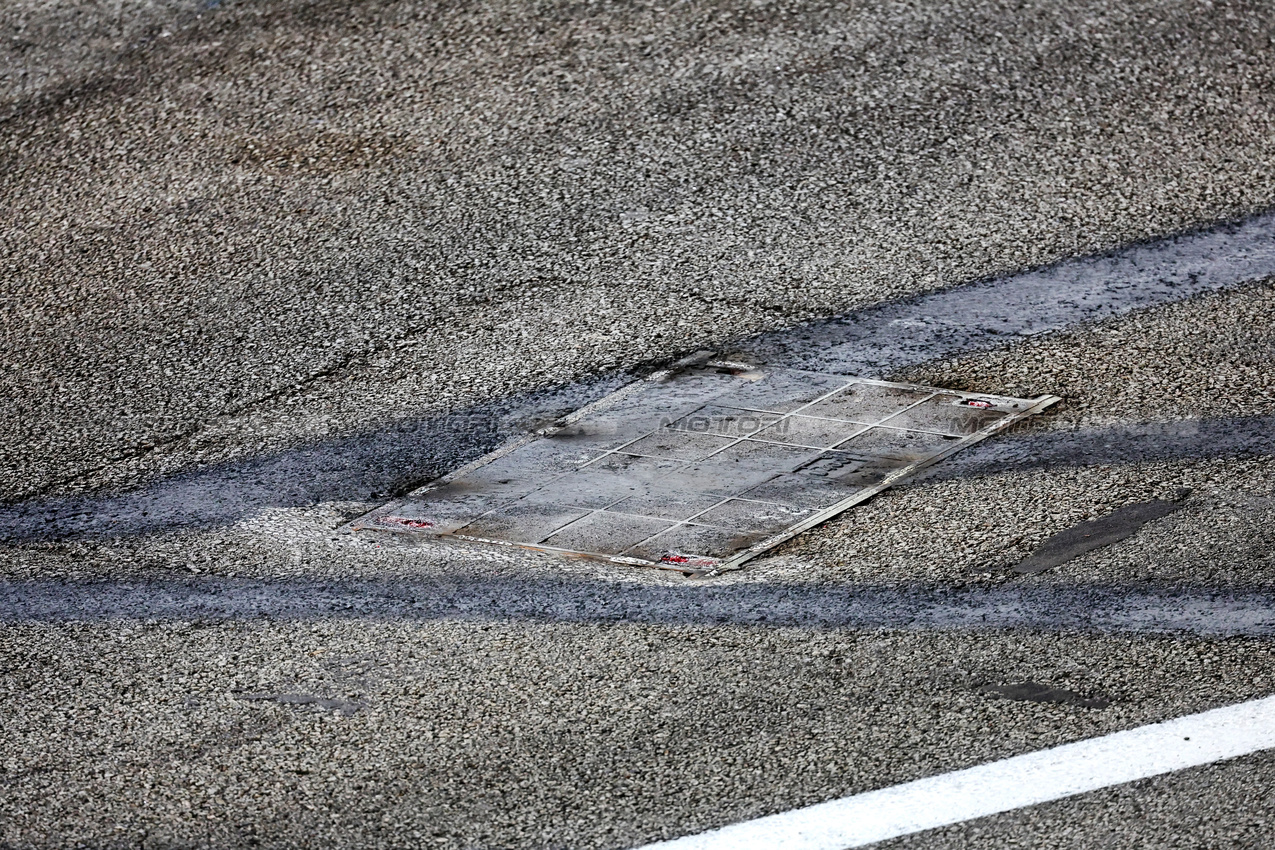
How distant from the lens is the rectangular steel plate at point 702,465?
501 centimetres

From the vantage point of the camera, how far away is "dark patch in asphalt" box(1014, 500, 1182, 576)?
4732 mm

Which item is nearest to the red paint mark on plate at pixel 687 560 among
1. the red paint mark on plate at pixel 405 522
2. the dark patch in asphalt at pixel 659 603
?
the dark patch in asphalt at pixel 659 603

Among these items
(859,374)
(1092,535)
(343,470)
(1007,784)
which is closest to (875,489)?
(1092,535)

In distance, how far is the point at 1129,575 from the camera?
463cm

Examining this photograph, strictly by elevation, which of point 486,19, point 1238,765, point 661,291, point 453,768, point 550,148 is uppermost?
point 486,19

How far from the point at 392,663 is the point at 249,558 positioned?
35.8 inches

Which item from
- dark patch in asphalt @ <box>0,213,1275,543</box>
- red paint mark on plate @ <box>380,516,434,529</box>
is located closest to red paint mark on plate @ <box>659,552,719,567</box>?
red paint mark on plate @ <box>380,516,434,529</box>

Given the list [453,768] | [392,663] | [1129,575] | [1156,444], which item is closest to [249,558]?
[392,663]

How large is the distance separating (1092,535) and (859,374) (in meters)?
1.37

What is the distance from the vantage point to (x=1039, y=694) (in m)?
4.11

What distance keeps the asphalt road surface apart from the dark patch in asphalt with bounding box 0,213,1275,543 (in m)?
0.02

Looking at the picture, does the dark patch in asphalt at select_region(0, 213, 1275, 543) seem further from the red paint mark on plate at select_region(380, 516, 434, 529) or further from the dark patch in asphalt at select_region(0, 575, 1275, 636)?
the dark patch in asphalt at select_region(0, 575, 1275, 636)

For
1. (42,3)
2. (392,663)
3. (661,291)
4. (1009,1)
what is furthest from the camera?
(42,3)

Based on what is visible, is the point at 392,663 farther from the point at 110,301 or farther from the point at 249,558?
the point at 110,301
